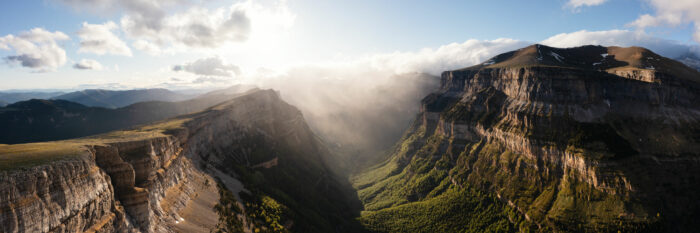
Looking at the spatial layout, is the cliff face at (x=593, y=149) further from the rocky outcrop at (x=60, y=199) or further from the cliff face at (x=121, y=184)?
the rocky outcrop at (x=60, y=199)

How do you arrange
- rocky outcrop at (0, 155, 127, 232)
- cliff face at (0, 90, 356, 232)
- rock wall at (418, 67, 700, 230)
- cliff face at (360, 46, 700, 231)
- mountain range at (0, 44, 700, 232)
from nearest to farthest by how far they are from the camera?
1. rocky outcrop at (0, 155, 127, 232)
2. cliff face at (0, 90, 356, 232)
3. mountain range at (0, 44, 700, 232)
4. cliff face at (360, 46, 700, 231)
5. rock wall at (418, 67, 700, 230)

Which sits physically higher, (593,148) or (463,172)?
(593,148)

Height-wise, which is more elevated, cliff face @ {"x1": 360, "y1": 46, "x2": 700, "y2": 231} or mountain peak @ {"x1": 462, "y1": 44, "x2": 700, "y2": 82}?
mountain peak @ {"x1": 462, "y1": 44, "x2": 700, "y2": 82}

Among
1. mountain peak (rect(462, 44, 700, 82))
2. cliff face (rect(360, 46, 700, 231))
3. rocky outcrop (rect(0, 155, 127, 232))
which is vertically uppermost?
mountain peak (rect(462, 44, 700, 82))

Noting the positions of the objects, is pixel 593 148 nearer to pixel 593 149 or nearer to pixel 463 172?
pixel 593 149

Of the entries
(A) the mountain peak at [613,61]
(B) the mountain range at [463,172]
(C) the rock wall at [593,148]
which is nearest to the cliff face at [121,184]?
(B) the mountain range at [463,172]

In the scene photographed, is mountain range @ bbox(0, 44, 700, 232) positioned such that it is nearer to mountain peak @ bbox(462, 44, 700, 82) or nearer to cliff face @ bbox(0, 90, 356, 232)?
cliff face @ bbox(0, 90, 356, 232)

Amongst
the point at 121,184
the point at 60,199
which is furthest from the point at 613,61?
the point at 60,199

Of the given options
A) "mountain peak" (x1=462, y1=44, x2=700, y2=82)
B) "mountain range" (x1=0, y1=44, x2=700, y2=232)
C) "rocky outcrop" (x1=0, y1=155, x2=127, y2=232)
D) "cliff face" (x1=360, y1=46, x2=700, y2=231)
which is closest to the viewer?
"rocky outcrop" (x1=0, y1=155, x2=127, y2=232)

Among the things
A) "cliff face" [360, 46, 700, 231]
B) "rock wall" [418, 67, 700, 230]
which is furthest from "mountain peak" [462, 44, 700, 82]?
"rock wall" [418, 67, 700, 230]

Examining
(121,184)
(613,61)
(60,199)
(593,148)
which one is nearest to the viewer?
(60,199)
